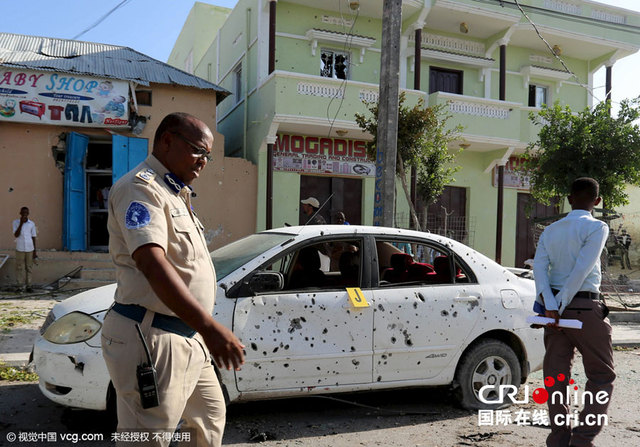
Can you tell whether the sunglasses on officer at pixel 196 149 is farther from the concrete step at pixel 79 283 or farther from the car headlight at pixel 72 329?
the concrete step at pixel 79 283

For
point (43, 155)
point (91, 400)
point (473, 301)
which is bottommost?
point (91, 400)

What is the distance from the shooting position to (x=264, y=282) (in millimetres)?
3779

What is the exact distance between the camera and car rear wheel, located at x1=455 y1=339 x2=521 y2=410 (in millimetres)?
4320

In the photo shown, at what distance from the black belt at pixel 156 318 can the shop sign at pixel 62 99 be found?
34.7 ft

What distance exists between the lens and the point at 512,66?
1625 centimetres

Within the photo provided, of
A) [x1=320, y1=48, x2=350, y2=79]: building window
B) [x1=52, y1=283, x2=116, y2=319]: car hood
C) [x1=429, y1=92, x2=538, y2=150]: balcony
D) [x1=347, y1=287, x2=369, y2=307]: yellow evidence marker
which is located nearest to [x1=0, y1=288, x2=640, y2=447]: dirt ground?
[x1=52, y1=283, x2=116, y2=319]: car hood

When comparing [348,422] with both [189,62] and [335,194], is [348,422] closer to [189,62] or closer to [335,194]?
[335,194]

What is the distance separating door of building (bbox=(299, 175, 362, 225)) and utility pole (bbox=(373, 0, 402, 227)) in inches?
239

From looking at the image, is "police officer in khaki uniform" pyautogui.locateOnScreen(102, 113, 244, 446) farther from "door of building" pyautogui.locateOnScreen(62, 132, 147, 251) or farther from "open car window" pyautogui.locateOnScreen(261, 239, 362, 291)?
"door of building" pyautogui.locateOnScreen(62, 132, 147, 251)

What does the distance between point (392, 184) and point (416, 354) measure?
12.6 feet

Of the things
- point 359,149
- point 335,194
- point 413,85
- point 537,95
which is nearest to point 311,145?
point 359,149

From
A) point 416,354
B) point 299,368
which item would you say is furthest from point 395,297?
point 299,368

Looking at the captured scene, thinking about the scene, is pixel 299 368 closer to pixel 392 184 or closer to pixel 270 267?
pixel 270 267

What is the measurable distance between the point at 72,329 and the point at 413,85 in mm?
12917
